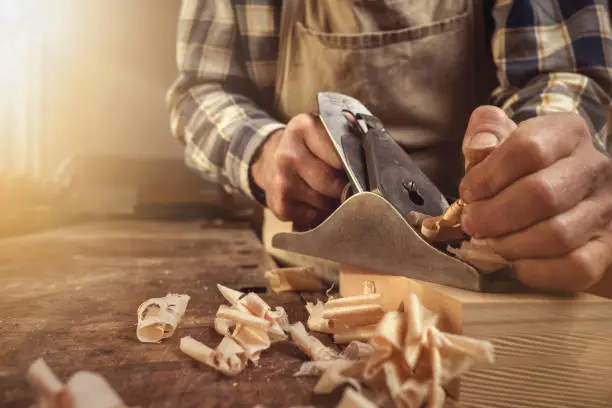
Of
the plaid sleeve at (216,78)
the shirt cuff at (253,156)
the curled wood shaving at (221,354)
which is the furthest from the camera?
the plaid sleeve at (216,78)

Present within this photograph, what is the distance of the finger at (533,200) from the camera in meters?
0.53

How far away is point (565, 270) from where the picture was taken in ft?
1.75

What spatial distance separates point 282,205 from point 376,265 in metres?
0.31

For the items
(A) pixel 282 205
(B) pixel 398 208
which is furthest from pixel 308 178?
(B) pixel 398 208

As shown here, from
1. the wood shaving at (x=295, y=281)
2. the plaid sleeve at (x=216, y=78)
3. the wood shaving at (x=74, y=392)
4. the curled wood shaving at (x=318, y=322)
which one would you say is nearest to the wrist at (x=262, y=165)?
the plaid sleeve at (x=216, y=78)

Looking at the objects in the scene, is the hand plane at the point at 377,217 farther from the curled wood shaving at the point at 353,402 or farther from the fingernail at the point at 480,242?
the curled wood shaving at the point at 353,402

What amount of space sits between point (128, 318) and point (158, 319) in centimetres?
10

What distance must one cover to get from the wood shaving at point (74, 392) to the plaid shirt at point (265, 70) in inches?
27.5

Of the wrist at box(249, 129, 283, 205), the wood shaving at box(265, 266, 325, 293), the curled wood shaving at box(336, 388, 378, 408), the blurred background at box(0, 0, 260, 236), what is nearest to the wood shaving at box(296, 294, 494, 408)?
the curled wood shaving at box(336, 388, 378, 408)

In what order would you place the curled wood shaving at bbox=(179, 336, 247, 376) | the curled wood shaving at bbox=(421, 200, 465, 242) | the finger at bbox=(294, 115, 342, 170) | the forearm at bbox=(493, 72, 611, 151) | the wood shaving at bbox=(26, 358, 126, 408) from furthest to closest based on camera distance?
the forearm at bbox=(493, 72, 611, 151)
the finger at bbox=(294, 115, 342, 170)
the curled wood shaving at bbox=(421, 200, 465, 242)
the curled wood shaving at bbox=(179, 336, 247, 376)
the wood shaving at bbox=(26, 358, 126, 408)

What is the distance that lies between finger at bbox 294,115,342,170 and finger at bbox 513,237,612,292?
363 mm

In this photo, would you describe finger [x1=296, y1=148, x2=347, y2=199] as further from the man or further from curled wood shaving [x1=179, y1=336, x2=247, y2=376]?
curled wood shaving [x1=179, y1=336, x2=247, y2=376]

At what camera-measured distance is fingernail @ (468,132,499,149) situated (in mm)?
579

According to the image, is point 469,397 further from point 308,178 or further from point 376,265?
point 308,178
